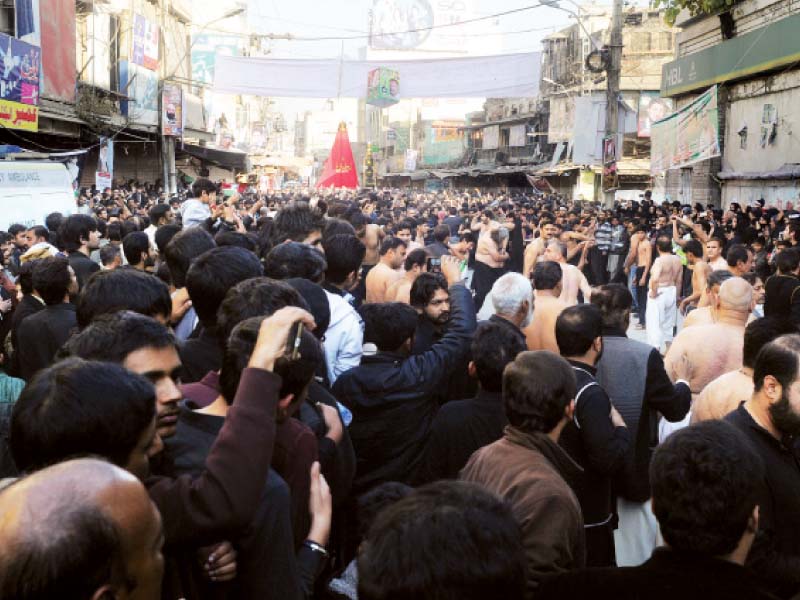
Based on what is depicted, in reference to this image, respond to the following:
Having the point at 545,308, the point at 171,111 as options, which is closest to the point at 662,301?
the point at 545,308

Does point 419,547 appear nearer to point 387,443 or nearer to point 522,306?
point 387,443

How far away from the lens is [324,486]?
8.93 ft

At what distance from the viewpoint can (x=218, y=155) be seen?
139 feet

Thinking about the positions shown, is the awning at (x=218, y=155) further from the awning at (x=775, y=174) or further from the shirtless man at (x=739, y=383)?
the shirtless man at (x=739, y=383)

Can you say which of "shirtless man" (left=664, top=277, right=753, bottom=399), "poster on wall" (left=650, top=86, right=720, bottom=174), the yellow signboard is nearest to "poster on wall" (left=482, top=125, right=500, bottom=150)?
"poster on wall" (left=650, top=86, right=720, bottom=174)

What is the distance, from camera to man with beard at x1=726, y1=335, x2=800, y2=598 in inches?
113

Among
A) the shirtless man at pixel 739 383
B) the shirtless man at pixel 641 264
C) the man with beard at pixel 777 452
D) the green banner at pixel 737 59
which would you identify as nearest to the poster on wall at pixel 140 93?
the green banner at pixel 737 59

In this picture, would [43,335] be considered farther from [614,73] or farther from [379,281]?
[614,73]

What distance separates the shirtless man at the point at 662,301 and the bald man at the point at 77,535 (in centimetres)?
997

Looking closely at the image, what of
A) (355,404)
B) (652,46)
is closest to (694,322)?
(355,404)

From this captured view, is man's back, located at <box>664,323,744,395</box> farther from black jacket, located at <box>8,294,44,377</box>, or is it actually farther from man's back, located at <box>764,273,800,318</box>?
black jacket, located at <box>8,294,44,377</box>

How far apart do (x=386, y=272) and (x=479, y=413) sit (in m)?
3.97

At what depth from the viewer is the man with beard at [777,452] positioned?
9.45 ft

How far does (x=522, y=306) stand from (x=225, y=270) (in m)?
1.94
